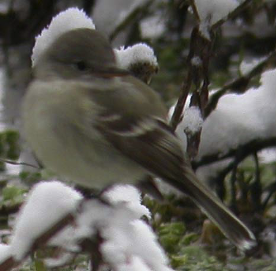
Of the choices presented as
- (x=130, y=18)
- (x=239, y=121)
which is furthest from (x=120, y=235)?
(x=130, y=18)

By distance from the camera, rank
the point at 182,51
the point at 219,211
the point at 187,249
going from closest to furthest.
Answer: the point at 219,211
the point at 187,249
the point at 182,51

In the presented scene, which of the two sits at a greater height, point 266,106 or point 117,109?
point 266,106

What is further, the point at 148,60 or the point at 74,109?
the point at 148,60

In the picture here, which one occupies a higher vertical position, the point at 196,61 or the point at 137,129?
the point at 196,61

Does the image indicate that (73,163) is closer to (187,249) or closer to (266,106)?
(187,249)

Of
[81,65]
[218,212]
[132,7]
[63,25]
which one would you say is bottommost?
[218,212]

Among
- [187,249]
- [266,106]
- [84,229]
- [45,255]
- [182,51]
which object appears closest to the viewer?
[84,229]

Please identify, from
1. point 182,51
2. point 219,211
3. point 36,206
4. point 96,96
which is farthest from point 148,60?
point 182,51

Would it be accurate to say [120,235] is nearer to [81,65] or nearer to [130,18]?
[81,65]
